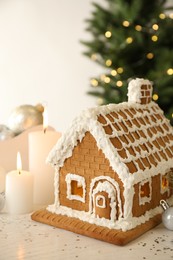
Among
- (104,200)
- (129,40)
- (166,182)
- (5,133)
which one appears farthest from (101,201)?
(129,40)

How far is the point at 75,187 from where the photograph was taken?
1404mm

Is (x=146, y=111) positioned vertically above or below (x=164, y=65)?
below

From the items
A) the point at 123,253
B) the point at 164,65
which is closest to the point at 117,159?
the point at 123,253

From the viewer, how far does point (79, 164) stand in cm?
136

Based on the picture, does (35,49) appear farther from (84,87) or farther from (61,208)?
(61,208)

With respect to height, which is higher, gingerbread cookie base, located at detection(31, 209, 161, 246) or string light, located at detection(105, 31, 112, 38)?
string light, located at detection(105, 31, 112, 38)

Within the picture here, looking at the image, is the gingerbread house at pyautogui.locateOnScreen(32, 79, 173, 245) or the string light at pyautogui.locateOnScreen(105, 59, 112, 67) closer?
the gingerbread house at pyautogui.locateOnScreen(32, 79, 173, 245)

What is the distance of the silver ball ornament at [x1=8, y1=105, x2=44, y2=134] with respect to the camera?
187cm

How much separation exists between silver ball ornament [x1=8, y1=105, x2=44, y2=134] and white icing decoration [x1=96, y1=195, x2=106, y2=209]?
0.64 metres

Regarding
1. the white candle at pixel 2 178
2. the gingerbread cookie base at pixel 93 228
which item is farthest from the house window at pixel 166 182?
the white candle at pixel 2 178

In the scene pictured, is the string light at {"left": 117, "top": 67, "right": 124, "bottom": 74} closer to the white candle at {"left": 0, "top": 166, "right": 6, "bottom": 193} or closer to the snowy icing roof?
the snowy icing roof

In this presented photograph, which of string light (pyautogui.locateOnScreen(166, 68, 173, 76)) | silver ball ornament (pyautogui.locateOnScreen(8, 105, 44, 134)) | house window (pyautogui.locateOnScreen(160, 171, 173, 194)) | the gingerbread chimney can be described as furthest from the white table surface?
string light (pyautogui.locateOnScreen(166, 68, 173, 76))

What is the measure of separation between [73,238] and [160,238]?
25 centimetres

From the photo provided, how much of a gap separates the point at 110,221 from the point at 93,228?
5 centimetres
